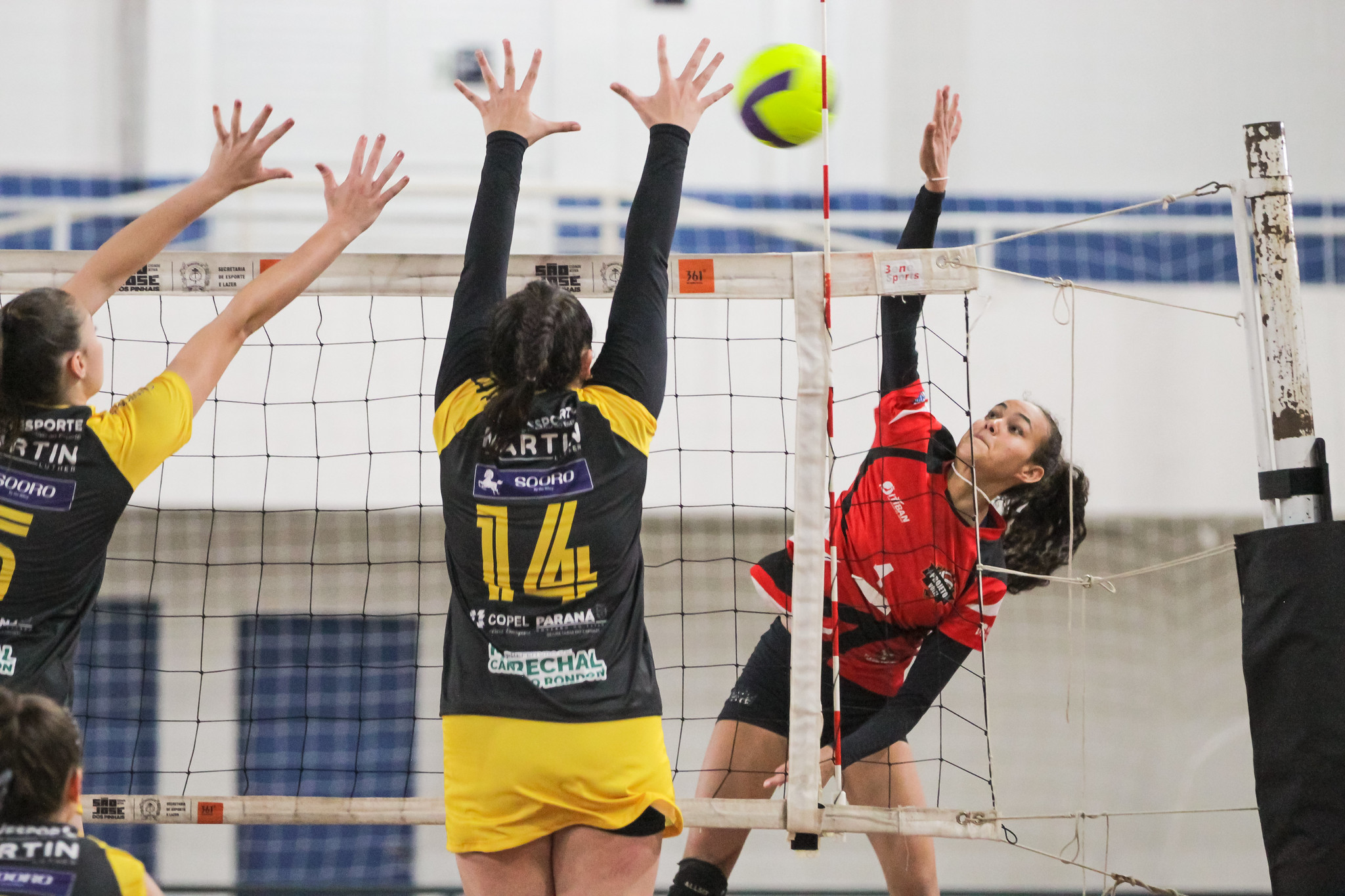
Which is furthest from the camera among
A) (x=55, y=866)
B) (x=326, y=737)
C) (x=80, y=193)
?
(x=80, y=193)

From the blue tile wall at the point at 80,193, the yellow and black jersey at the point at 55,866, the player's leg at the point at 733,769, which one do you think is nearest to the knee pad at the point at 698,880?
the player's leg at the point at 733,769

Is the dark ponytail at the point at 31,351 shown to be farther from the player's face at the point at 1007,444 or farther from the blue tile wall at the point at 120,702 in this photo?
the blue tile wall at the point at 120,702

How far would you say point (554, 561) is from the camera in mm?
2102

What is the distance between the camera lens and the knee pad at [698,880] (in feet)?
10.4

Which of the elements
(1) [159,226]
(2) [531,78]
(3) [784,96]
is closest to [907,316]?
(3) [784,96]

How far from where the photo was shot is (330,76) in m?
8.20

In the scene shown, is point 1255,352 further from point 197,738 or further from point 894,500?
point 197,738

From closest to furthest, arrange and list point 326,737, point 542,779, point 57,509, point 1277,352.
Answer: point 542,779 → point 57,509 → point 1277,352 → point 326,737

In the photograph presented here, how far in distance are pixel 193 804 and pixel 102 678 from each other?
482cm

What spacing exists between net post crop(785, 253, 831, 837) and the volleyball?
0.60 metres

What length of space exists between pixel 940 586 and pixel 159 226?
1947 mm

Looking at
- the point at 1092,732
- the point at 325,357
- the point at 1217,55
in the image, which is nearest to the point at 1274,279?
the point at 325,357

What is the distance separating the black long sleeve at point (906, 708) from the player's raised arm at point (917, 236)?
69 centimetres

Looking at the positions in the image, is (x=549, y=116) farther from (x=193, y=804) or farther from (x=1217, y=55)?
(x=193, y=804)
